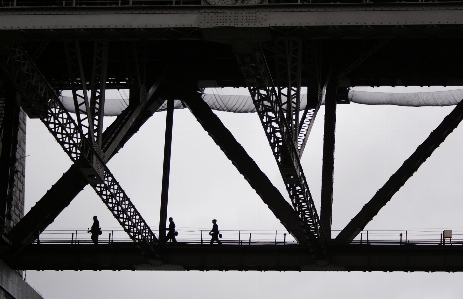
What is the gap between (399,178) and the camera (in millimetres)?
49656

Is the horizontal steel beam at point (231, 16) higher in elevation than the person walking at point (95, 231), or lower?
higher

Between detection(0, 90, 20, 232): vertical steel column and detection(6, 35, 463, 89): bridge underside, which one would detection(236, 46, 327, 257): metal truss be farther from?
detection(0, 90, 20, 232): vertical steel column

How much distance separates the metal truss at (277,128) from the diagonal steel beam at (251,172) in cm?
178

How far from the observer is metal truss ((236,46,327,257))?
4222 centimetres

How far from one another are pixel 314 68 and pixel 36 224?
13.3m

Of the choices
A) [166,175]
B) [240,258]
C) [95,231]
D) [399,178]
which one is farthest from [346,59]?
[95,231]

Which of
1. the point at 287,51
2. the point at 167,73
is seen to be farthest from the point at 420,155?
the point at 167,73

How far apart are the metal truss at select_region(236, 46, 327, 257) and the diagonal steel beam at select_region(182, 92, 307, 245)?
5.85ft

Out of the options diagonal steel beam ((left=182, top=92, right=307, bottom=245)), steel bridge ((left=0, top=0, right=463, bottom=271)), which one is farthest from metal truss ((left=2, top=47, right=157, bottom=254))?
diagonal steel beam ((left=182, top=92, right=307, bottom=245))

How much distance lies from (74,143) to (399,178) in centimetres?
1317

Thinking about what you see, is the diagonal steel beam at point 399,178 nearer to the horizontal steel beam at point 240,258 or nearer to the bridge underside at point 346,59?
the horizontal steel beam at point 240,258

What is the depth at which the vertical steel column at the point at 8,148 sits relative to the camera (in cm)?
5438

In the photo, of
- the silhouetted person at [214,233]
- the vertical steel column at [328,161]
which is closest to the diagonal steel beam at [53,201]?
the silhouetted person at [214,233]

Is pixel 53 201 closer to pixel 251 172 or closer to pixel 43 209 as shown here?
pixel 43 209
